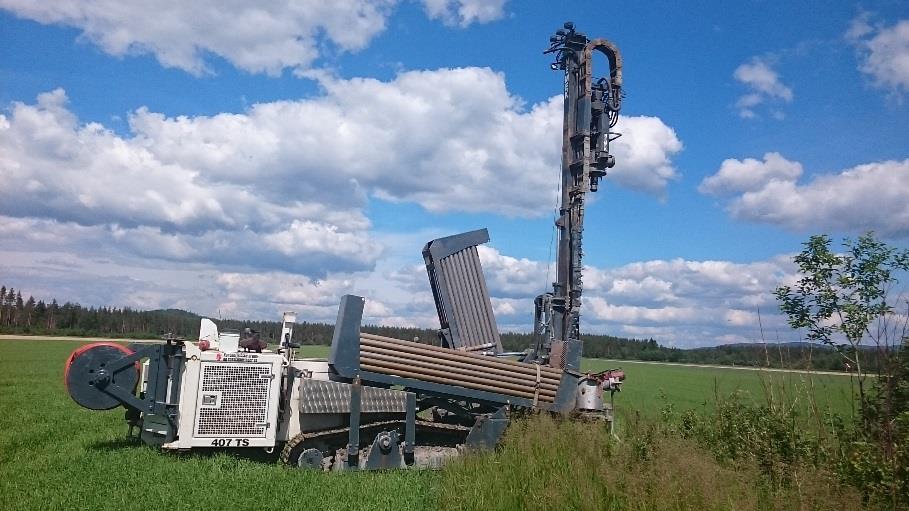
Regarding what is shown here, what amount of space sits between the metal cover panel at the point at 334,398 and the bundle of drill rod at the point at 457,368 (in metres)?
0.38

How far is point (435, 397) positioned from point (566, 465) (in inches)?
124

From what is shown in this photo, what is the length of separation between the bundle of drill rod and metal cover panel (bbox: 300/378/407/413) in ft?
1.24

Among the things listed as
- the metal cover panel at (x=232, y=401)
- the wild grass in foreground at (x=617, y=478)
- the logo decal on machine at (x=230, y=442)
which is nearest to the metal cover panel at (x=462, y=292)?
the wild grass in foreground at (x=617, y=478)

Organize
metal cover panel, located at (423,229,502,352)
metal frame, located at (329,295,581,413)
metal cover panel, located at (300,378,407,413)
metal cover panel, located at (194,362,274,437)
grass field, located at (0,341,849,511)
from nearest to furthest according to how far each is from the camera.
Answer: grass field, located at (0,341,849,511), metal cover panel, located at (194,362,274,437), metal cover panel, located at (300,378,407,413), metal frame, located at (329,295,581,413), metal cover panel, located at (423,229,502,352)

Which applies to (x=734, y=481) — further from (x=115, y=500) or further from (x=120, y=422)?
(x=120, y=422)

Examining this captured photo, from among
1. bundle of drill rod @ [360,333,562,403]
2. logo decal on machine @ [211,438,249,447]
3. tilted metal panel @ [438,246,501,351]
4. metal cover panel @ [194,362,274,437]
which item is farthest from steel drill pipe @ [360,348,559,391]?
logo decal on machine @ [211,438,249,447]

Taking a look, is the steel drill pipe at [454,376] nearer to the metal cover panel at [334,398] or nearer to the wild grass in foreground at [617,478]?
the metal cover panel at [334,398]

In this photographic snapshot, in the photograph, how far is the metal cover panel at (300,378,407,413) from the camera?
9531 mm

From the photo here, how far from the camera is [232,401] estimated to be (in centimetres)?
938

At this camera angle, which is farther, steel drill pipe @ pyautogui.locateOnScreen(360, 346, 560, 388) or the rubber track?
steel drill pipe @ pyautogui.locateOnScreen(360, 346, 560, 388)

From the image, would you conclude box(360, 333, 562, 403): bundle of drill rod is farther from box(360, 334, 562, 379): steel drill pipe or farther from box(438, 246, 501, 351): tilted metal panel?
box(438, 246, 501, 351): tilted metal panel

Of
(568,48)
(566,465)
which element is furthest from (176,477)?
(568,48)

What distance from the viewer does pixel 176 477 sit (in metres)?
8.41

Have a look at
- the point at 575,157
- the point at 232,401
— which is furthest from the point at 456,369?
the point at 575,157
